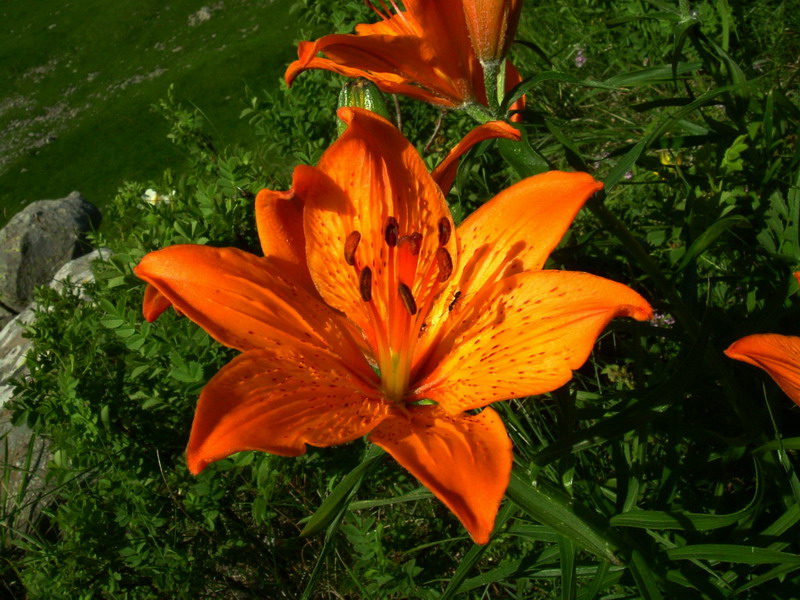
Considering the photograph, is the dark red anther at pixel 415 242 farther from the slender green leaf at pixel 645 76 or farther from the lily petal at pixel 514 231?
the slender green leaf at pixel 645 76

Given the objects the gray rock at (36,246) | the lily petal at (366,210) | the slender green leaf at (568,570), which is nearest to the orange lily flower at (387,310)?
the lily petal at (366,210)

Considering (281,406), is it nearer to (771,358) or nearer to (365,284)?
(365,284)

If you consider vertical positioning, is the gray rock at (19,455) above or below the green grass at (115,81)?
below

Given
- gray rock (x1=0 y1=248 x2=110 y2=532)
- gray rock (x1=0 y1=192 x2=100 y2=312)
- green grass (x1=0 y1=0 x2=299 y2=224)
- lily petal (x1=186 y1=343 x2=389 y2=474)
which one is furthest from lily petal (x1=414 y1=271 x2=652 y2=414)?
gray rock (x1=0 y1=192 x2=100 y2=312)

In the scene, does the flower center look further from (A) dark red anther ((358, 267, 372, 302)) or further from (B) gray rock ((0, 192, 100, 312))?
(B) gray rock ((0, 192, 100, 312))

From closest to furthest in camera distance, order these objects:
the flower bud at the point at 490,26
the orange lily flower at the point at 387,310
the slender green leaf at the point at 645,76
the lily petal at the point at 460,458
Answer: the lily petal at the point at 460,458 < the orange lily flower at the point at 387,310 < the flower bud at the point at 490,26 < the slender green leaf at the point at 645,76

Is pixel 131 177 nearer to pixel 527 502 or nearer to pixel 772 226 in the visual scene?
pixel 772 226

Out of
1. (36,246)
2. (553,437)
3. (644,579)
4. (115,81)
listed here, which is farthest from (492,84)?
(115,81)
